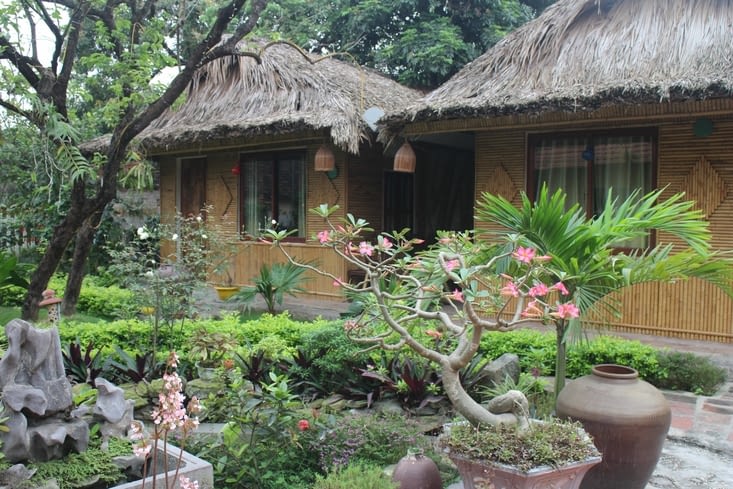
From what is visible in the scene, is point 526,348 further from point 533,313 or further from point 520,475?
point 520,475

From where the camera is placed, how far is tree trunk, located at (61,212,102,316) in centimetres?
849

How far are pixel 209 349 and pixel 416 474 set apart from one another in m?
2.64

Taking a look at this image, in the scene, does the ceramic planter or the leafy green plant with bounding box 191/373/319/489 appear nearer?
the ceramic planter

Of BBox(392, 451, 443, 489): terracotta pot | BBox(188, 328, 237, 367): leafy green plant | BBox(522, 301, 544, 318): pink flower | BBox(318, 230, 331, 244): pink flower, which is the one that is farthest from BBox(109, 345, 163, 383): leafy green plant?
BBox(522, 301, 544, 318): pink flower

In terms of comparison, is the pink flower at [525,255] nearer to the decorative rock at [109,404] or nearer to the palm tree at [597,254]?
the palm tree at [597,254]

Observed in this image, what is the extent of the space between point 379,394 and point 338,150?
543cm

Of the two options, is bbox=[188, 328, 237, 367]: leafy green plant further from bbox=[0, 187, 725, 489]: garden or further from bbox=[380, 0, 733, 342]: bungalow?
bbox=[380, 0, 733, 342]: bungalow

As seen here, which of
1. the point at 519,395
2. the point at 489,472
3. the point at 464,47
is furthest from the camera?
the point at 464,47

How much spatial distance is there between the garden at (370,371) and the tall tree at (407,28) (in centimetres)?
823

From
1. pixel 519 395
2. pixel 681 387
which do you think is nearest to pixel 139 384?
pixel 519 395

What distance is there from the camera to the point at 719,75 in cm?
606

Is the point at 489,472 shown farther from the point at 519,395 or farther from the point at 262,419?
the point at 262,419

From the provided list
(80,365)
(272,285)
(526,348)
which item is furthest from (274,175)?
(80,365)

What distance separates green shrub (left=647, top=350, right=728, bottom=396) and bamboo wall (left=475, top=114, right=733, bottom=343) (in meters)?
1.05
